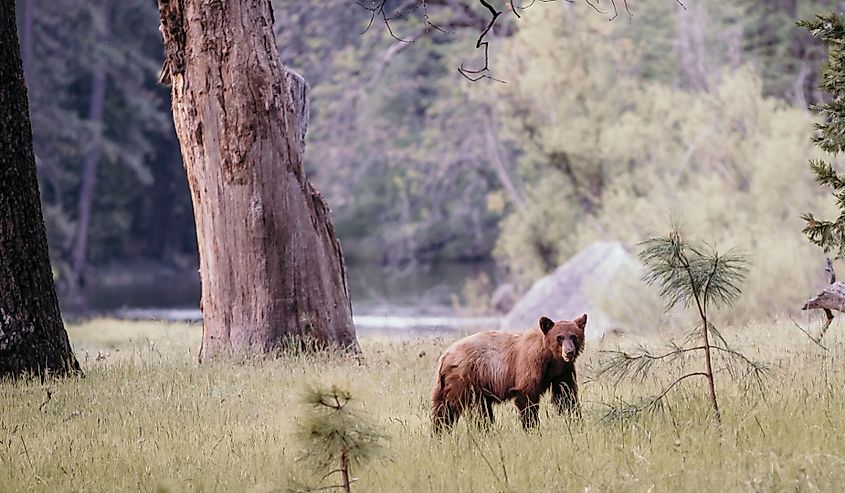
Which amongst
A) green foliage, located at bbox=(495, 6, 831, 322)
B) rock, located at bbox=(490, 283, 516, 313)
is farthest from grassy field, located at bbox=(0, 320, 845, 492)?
rock, located at bbox=(490, 283, 516, 313)

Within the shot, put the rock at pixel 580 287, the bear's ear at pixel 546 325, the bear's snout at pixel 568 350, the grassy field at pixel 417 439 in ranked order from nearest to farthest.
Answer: the grassy field at pixel 417 439 < the bear's snout at pixel 568 350 < the bear's ear at pixel 546 325 < the rock at pixel 580 287

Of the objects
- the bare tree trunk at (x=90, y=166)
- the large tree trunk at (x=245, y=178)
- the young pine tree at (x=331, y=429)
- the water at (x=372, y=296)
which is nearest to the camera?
the young pine tree at (x=331, y=429)

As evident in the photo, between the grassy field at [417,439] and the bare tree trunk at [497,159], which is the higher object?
the bare tree trunk at [497,159]

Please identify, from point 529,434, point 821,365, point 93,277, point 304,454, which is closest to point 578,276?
point 821,365

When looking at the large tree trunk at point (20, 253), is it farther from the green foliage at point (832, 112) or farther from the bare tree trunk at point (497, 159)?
the bare tree trunk at point (497, 159)

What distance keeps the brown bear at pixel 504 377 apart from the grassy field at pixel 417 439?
161mm

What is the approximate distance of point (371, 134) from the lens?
41.7 meters

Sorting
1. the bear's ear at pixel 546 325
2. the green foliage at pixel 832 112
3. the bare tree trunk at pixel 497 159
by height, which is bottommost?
the bear's ear at pixel 546 325

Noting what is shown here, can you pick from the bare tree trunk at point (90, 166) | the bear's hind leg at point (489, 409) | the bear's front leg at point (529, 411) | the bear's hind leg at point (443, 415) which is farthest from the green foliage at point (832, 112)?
the bare tree trunk at point (90, 166)

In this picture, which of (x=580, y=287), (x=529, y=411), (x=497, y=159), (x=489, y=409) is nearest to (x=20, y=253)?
(x=489, y=409)

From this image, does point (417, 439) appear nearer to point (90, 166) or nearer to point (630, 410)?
point (630, 410)

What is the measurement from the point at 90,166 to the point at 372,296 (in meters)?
14.4

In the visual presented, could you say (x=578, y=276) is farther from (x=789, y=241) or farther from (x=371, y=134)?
(x=371, y=134)

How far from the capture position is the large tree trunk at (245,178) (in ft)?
39.5
